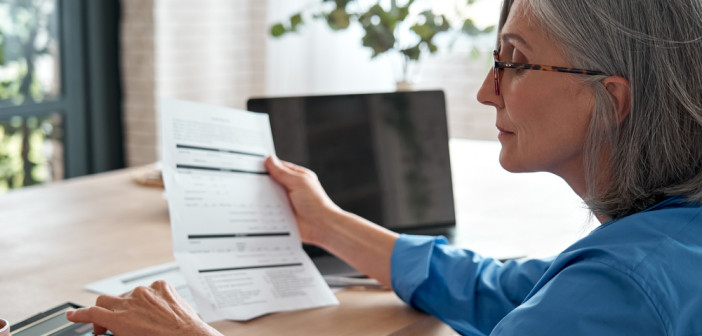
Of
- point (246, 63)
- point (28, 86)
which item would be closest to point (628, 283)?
point (28, 86)

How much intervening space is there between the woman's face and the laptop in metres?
0.52

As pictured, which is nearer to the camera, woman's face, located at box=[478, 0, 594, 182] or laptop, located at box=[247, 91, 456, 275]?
woman's face, located at box=[478, 0, 594, 182]

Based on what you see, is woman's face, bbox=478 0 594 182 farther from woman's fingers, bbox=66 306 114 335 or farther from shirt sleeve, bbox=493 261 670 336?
woman's fingers, bbox=66 306 114 335

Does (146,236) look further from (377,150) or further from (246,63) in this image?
(246,63)

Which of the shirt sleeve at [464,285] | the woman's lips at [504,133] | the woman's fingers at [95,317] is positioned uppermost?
the woman's lips at [504,133]

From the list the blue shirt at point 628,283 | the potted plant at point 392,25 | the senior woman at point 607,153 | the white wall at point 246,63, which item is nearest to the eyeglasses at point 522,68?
the senior woman at point 607,153

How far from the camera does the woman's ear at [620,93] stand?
0.89 meters

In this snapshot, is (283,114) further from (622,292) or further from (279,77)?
(279,77)

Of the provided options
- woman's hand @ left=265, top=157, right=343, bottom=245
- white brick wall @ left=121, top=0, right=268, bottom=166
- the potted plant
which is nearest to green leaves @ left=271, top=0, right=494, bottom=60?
the potted plant

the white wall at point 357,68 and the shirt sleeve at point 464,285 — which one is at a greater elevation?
the white wall at point 357,68

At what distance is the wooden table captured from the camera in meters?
1.12

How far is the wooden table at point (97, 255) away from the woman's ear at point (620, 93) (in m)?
0.44

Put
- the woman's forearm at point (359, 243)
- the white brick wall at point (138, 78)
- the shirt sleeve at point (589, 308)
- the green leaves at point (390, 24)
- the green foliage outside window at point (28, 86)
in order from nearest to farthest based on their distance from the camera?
the shirt sleeve at point (589, 308), the woman's forearm at point (359, 243), the green leaves at point (390, 24), the green foliage outside window at point (28, 86), the white brick wall at point (138, 78)

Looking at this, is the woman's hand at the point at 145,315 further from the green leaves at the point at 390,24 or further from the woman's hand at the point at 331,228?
the green leaves at the point at 390,24
